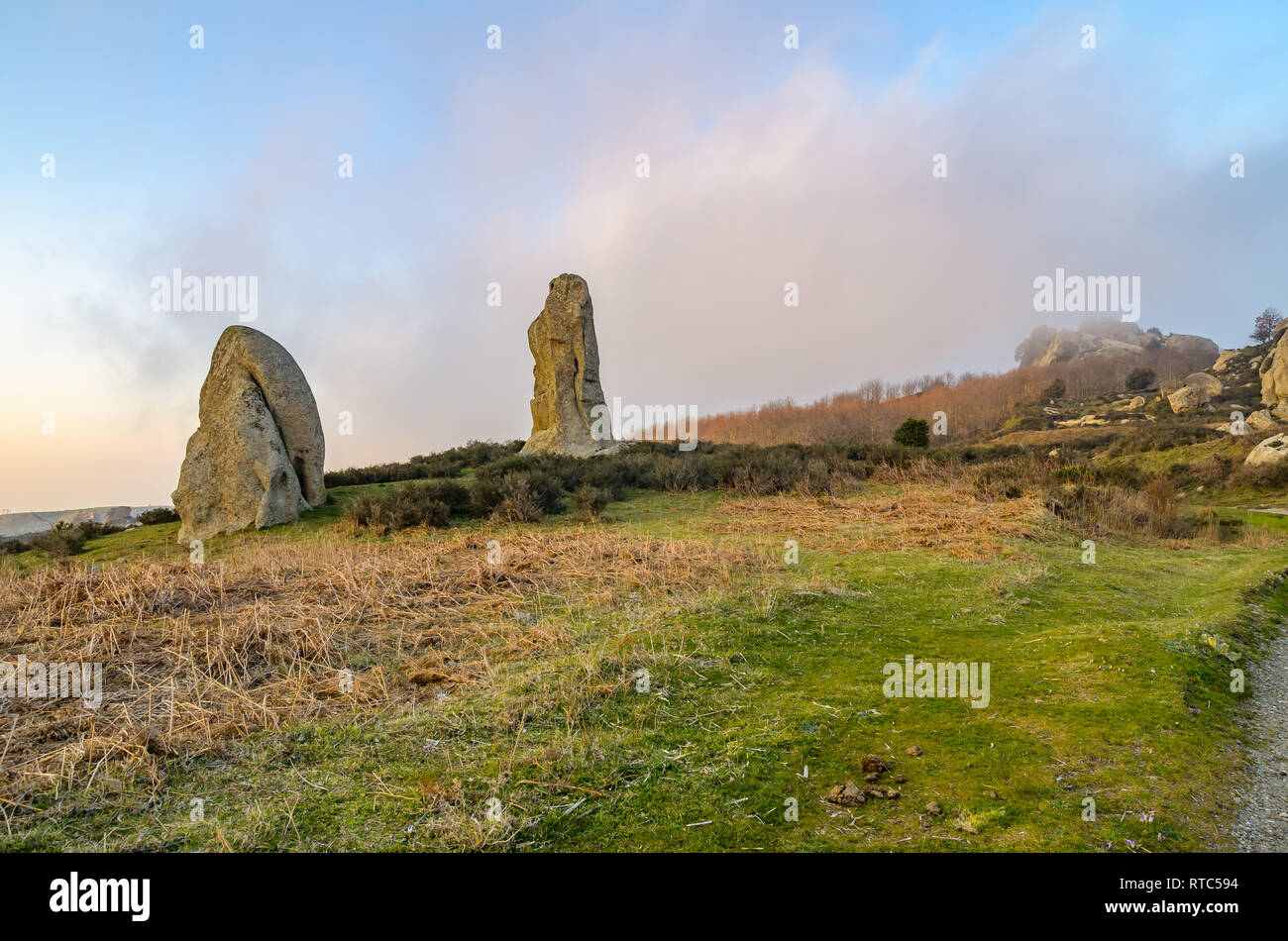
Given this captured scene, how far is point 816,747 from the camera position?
4.07 meters

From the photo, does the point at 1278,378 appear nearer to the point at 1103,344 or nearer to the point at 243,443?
the point at 243,443

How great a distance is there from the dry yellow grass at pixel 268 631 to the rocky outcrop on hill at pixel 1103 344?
10186 centimetres

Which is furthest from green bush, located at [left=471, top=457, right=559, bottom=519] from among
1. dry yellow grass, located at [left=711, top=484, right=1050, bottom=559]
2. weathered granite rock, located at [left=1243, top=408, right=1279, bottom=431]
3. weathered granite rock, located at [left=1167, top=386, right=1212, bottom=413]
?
weathered granite rock, located at [left=1167, top=386, right=1212, bottom=413]

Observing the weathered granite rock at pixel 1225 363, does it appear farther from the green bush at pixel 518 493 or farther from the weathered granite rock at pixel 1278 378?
the green bush at pixel 518 493

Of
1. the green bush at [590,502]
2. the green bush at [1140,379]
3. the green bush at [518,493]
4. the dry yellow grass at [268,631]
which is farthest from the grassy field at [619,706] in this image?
the green bush at [1140,379]

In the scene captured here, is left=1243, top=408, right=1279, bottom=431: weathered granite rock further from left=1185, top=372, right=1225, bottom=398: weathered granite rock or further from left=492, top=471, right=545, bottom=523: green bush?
left=492, top=471, right=545, bottom=523: green bush

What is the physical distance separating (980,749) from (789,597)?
331cm

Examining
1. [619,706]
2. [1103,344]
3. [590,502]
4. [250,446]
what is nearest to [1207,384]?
[1103,344]

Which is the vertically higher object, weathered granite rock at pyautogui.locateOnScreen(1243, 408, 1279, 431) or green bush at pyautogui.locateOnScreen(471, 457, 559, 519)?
weathered granite rock at pyautogui.locateOnScreen(1243, 408, 1279, 431)

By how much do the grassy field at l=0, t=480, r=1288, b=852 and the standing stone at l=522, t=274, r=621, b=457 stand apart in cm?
1569

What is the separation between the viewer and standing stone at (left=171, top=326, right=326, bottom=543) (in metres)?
13.7

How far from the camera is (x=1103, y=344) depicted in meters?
96.4

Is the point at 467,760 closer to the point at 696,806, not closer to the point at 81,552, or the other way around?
the point at 696,806

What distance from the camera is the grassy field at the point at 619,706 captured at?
328 cm
